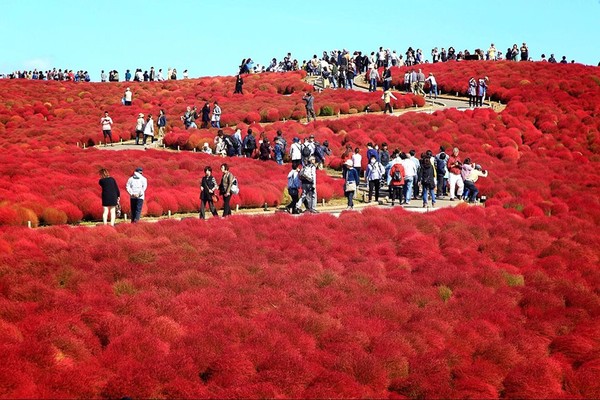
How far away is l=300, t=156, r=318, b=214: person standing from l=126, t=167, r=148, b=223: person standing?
531 cm

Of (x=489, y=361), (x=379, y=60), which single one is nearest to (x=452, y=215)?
(x=489, y=361)

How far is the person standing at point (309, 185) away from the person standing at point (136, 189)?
5.31m

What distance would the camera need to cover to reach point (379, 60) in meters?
60.8

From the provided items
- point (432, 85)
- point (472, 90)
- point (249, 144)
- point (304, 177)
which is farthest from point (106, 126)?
point (432, 85)

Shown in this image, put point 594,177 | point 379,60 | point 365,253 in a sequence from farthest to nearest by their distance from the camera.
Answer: point 379,60 → point 594,177 → point 365,253

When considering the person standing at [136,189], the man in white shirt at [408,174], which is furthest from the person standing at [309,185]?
the person standing at [136,189]

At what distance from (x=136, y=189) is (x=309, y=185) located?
6.03 m

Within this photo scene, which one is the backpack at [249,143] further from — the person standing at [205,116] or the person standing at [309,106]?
the person standing at [205,116]

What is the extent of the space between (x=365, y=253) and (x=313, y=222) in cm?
225

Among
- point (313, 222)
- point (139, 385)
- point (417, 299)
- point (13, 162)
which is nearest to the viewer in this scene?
point (139, 385)

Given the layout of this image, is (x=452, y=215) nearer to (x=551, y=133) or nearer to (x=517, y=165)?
(x=517, y=165)

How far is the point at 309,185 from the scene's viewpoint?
950 inches

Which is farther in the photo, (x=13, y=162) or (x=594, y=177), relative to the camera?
(x=594, y=177)

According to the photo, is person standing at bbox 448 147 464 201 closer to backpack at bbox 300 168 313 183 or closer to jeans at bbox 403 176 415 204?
jeans at bbox 403 176 415 204
